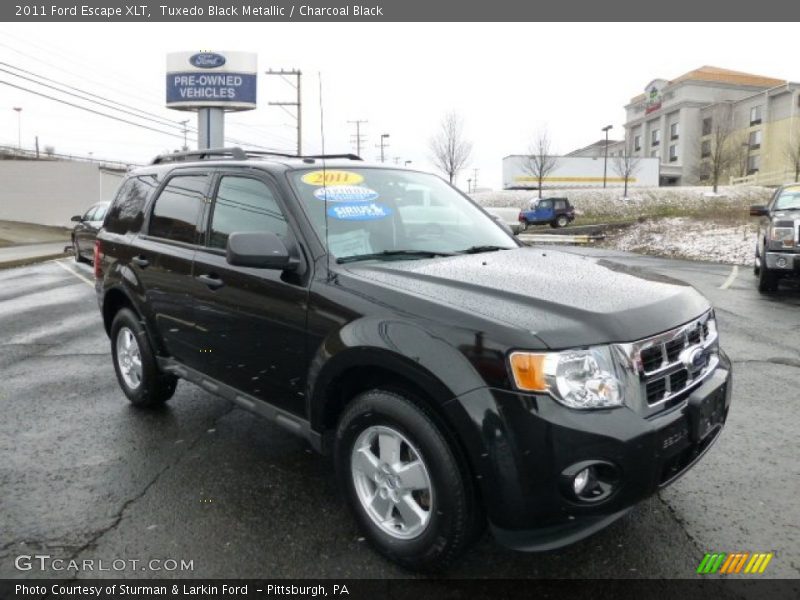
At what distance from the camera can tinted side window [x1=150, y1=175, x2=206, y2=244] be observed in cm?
411

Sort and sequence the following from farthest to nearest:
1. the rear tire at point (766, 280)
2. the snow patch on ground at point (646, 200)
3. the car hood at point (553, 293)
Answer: the snow patch on ground at point (646, 200) < the rear tire at point (766, 280) < the car hood at point (553, 293)

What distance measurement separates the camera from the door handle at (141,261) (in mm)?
4438

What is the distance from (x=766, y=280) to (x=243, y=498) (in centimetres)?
973

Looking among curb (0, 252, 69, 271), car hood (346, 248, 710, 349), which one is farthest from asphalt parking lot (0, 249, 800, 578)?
curb (0, 252, 69, 271)

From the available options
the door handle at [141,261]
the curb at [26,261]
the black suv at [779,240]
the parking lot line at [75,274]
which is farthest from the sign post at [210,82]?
the door handle at [141,261]

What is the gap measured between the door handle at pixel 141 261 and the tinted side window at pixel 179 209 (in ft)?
0.62

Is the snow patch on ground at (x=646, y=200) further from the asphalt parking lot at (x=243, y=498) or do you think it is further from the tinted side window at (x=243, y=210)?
the tinted side window at (x=243, y=210)

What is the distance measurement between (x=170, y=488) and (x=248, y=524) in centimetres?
68

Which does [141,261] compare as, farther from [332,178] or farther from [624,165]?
[624,165]

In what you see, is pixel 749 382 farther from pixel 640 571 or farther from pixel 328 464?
pixel 328 464

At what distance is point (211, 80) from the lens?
42.5m

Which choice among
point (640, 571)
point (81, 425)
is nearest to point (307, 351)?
point (640, 571)

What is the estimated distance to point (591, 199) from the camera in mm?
53219

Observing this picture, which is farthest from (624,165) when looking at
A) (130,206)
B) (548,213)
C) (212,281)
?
(212,281)
